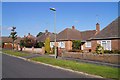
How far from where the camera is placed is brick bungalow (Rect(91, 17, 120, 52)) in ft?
117

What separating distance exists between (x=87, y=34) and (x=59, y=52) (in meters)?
17.5

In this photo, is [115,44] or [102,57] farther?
[115,44]

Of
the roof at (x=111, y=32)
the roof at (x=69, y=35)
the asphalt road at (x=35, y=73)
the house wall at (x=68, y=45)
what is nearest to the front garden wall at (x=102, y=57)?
the roof at (x=111, y=32)

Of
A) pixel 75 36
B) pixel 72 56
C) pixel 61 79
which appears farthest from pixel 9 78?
pixel 75 36

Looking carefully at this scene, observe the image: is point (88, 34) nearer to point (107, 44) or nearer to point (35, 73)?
point (107, 44)

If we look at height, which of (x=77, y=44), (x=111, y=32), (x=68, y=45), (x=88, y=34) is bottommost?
(x=68, y=45)

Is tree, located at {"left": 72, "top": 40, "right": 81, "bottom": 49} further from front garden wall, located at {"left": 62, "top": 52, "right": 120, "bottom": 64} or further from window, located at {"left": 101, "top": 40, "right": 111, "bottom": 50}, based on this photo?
front garden wall, located at {"left": 62, "top": 52, "right": 120, "bottom": 64}

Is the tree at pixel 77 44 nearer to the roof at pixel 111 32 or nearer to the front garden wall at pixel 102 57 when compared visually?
the roof at pixel 111 32

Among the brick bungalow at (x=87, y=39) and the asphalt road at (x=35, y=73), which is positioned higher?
the brick bungalow at (x=87, y=39)

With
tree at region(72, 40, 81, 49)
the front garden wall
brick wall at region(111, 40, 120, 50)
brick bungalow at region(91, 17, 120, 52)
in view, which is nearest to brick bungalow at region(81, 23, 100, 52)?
tree at region(72, 40, 81, 49)

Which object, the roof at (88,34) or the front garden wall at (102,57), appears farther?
the roof at (88,34)

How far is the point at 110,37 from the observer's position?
120 ft

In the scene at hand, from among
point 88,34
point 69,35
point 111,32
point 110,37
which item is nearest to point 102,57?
point 110,37

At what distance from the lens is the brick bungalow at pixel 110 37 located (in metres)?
35.7
